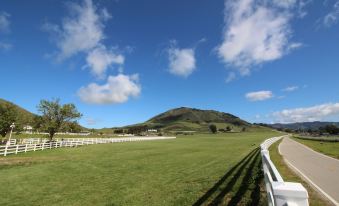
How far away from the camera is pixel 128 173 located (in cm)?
1730

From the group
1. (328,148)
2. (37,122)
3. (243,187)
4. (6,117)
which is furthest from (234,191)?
(6,117)

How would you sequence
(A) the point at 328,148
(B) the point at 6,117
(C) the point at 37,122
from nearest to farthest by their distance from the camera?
(A) the point at 328,148, (B) the point at 6,117, (C) the point at 37,122

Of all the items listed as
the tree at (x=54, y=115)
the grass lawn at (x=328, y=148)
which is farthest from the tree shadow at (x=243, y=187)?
the tree at (x=54, y=115)

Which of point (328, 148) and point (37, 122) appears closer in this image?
point (328, 148)

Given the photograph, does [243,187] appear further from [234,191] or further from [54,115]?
[54,115]

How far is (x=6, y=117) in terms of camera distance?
54.5 metres

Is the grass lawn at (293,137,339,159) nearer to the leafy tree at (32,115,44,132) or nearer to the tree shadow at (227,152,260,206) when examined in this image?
the tree shadow at (227,152,260,206)

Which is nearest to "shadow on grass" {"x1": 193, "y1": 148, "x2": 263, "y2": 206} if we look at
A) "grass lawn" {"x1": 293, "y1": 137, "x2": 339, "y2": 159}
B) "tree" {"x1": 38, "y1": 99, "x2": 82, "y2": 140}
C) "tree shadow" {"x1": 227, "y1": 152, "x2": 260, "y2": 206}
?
"tree shadow" {"x1": 227, "y1": 152, "x2": 260, "y2": 206}

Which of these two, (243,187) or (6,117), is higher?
(6,117)

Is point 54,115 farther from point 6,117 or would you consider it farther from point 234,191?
point 234,191

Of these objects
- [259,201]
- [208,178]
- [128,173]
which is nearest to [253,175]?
[208,178]

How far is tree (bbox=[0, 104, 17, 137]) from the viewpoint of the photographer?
5391 cm

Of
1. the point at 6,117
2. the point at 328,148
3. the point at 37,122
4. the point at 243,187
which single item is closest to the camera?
the point at 243,187

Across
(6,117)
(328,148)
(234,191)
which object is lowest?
(234,191)
